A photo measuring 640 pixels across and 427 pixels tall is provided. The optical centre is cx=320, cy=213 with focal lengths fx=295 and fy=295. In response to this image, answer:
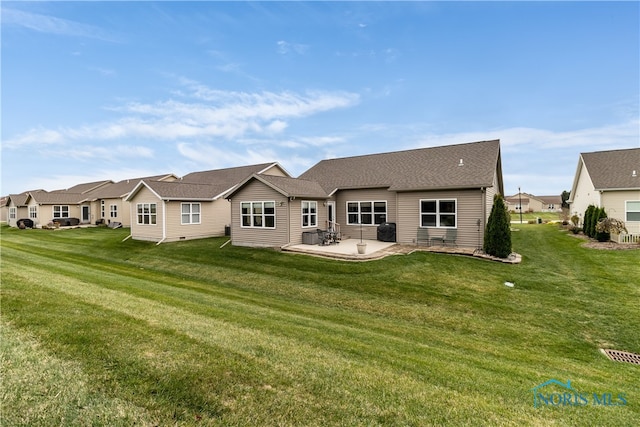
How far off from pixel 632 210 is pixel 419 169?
14.5 metres

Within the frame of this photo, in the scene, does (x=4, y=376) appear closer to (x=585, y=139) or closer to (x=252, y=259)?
(x=252, y=259)

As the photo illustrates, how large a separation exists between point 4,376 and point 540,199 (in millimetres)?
102789

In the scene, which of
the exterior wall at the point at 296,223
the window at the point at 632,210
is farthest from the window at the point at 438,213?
the window at the point at 632,210

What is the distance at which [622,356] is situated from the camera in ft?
20.7

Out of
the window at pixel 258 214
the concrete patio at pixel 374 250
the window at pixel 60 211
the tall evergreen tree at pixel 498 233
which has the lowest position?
the concrete patio at pixel 374 250

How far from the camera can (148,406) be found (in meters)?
2.80

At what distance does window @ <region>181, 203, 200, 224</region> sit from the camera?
70.4ft

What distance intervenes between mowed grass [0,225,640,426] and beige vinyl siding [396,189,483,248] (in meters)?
4.00

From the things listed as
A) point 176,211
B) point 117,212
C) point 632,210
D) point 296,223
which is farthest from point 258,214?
point 117,212

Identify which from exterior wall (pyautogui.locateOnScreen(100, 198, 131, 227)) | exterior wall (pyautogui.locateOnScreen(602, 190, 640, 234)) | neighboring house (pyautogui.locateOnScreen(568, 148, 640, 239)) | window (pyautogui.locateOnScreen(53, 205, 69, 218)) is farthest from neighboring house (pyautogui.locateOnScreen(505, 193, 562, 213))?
window (pyautogui.locateOnScreen(53, 205, 69, 218))

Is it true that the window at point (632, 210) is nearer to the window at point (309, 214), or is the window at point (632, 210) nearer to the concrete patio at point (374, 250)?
the concrete patio at point (374, 250)

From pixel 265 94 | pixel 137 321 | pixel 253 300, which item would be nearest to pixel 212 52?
pixel 265 94

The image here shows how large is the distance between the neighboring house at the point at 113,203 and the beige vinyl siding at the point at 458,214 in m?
27.4

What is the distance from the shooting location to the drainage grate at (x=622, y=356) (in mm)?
6132
